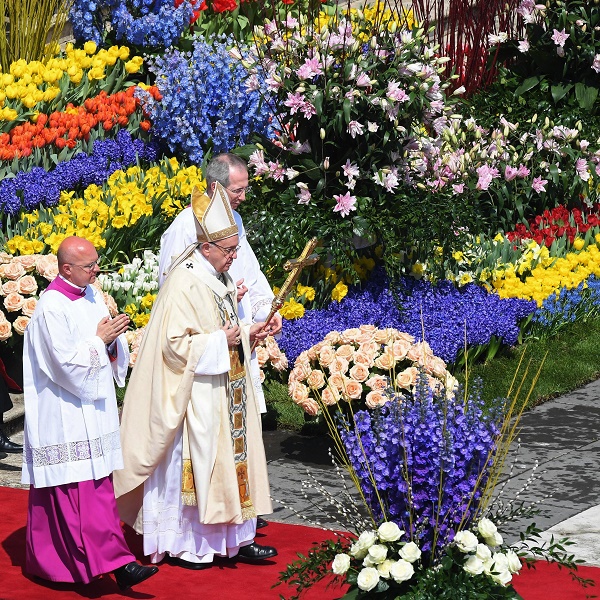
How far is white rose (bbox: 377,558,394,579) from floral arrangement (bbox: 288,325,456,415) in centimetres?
296

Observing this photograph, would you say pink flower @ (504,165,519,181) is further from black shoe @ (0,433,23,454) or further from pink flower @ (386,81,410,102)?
black shoe @ (0,433,23,454)

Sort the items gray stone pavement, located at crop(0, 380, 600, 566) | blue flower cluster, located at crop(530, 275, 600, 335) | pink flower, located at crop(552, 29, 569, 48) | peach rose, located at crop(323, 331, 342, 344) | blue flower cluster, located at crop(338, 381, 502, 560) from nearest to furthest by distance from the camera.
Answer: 1. blue flower cluster, located at crop(338, 381, 502, 560)
2. gray stone pavement, located at crop(0, 380, 600, 566)
3. peach rose, located at crop(323, 331, 342, 344)
4. blue flower cluster, located at crop(530, 275, 600, 335)
5. pink flower, located at crop(552, 29, 569, 48)

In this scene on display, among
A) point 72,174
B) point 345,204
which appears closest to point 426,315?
point 345,204

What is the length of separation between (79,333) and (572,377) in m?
4.67

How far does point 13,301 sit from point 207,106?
3334mm

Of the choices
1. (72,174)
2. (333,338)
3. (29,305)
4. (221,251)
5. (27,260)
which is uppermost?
(72,174)

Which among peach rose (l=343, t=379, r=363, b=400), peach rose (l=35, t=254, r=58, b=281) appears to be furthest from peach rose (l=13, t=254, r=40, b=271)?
peach rose (l=343, t=379, r=363, b=400)

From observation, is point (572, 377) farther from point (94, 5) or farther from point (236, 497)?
point (94, 5)

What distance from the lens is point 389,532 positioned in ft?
17.4

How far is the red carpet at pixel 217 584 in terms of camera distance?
6.48 meters

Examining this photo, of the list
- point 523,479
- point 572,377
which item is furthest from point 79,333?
point 572,377

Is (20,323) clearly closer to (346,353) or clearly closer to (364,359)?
(346,353)

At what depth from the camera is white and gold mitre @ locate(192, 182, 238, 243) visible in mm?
6766

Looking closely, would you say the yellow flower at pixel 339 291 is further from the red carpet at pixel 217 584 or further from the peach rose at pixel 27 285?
the red carpet at pixel 217 584
